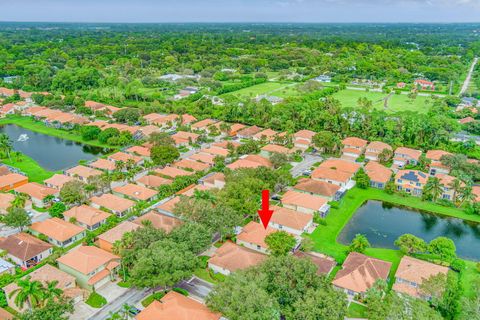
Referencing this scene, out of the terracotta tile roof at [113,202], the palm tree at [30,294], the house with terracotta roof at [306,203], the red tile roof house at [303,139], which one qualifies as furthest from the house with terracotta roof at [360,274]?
the red tile roof house at [303,139]

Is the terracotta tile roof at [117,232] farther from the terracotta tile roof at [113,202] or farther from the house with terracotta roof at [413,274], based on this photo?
the house with terracotta roof at [413,274]

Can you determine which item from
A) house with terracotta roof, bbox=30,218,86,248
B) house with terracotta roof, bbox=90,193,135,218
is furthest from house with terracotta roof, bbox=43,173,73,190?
house with terracotta roof, bbox=30,218,86,248

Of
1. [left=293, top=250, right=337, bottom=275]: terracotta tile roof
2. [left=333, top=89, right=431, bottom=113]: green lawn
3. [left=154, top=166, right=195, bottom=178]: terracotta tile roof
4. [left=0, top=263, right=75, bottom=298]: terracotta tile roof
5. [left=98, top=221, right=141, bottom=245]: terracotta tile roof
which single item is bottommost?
[left=293, top=250, right=337, bottom=275]: terracotta tile roof

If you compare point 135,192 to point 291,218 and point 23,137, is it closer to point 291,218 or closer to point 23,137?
point 291,218

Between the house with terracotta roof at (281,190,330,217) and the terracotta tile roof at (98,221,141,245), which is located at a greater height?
the terracotta tile roof at (98,221,141,245)

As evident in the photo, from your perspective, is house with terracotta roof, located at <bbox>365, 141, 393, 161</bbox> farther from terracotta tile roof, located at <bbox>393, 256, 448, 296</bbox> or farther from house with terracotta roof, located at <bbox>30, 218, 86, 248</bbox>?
house with terracotta roof, located at <bbox>30, 218, 86, 248</bbox>

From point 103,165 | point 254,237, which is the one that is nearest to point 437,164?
point 254,237

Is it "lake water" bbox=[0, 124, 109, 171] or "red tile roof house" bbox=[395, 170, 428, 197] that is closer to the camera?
"red tile roof house" bbox=[395, 170, 428, 197]

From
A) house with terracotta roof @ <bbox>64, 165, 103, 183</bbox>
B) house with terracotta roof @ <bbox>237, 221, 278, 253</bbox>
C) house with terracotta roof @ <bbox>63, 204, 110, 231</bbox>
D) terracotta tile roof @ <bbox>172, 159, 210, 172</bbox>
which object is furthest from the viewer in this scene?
terracotta tile roof @ <bbox>172, 159, 210, 172</bbox>
